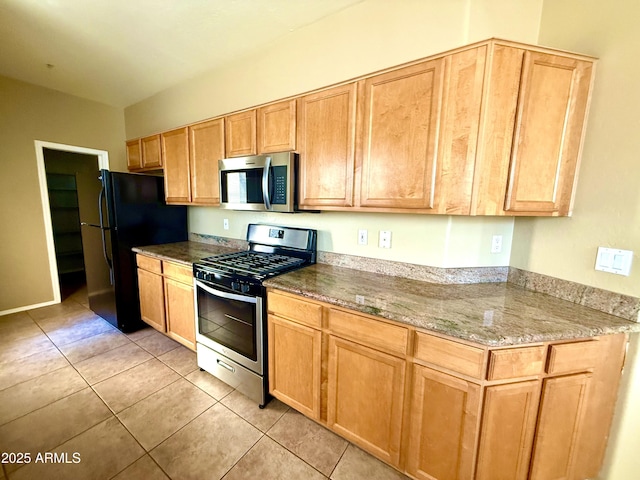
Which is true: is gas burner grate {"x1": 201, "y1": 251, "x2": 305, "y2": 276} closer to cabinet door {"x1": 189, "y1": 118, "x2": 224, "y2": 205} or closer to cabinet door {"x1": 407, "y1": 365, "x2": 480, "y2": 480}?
cabinet door {"x1": 189, "y1": 118, "x2": 224, "y2": 205}

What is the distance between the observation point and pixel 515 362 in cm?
107

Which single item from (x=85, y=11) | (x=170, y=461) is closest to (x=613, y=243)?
(x=170, y=461)

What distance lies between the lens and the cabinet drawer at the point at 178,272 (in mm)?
2221

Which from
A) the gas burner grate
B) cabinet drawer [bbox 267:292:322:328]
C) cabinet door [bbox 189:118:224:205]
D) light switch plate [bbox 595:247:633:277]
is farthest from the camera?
cabinet door [bbox 189:118:224:205]

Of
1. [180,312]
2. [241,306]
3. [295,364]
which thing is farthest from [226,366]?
[180,312]

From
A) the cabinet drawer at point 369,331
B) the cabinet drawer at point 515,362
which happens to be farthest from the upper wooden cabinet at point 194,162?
the cabinet drawer at point 515,362

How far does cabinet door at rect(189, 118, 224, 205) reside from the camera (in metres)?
2.32

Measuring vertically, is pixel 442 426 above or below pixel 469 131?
below

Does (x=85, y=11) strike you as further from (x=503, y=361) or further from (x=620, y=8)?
(x=503, y=361)

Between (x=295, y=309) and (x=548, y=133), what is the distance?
169 centimetres

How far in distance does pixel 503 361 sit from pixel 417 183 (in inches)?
36.6

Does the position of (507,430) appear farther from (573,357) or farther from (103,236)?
(103,236)

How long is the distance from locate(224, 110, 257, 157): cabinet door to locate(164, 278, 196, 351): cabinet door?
4.19 feet

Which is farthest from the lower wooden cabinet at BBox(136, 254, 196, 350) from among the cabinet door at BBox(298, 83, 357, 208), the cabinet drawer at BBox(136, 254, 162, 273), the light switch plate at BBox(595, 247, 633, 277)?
the light switch plate at BBox(595, 247, 633, 277)
